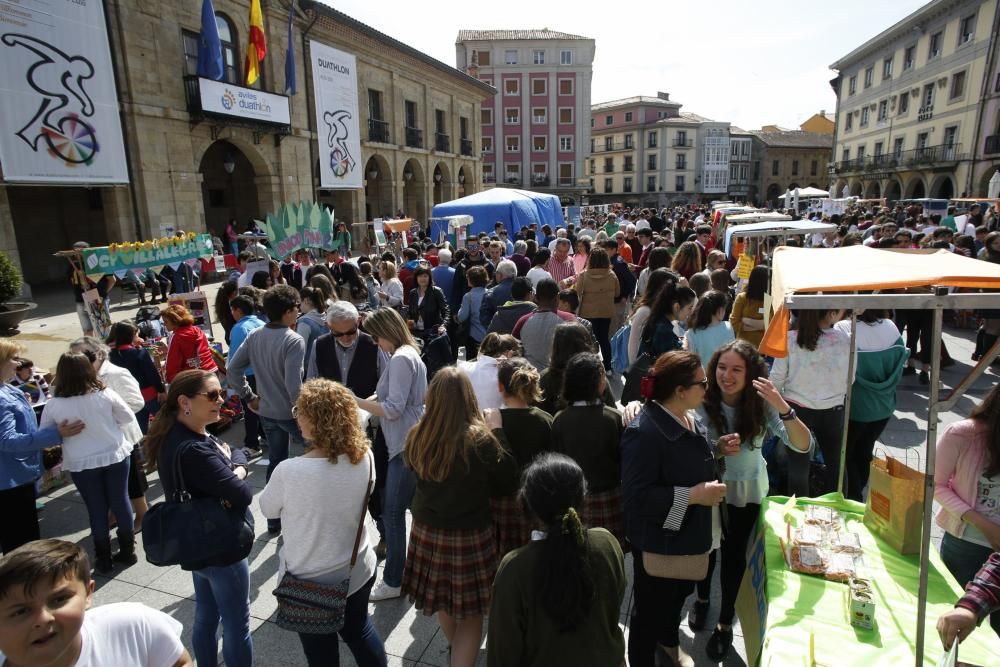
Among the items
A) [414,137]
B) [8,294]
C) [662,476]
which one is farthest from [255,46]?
[662,476]

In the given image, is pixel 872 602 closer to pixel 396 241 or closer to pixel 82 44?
pixel 396 241

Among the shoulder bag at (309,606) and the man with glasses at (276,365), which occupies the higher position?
the man with glasses at (276,365)

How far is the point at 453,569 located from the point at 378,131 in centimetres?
2336

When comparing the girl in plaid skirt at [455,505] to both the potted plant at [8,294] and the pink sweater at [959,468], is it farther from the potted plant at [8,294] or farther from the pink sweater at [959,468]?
the potted plant at [8,294]

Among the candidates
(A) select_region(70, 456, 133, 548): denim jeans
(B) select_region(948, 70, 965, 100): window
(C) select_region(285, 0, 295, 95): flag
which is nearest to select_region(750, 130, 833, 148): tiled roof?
(B) select_region(948, 70, 965, 100): window

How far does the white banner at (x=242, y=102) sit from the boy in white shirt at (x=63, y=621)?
16223mm

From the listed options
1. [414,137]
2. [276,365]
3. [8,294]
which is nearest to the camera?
[276,365]

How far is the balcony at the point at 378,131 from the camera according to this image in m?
22.9

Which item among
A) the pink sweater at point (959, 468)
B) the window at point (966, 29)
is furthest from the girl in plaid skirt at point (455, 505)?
the window at point (966, 29)

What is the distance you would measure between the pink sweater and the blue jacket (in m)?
4.73

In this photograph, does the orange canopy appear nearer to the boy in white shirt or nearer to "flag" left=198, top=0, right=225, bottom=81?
the boy in white shirt

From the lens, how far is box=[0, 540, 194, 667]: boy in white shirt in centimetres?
139

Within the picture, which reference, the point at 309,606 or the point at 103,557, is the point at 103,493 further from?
the point at 309,606

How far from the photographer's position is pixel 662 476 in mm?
2426
